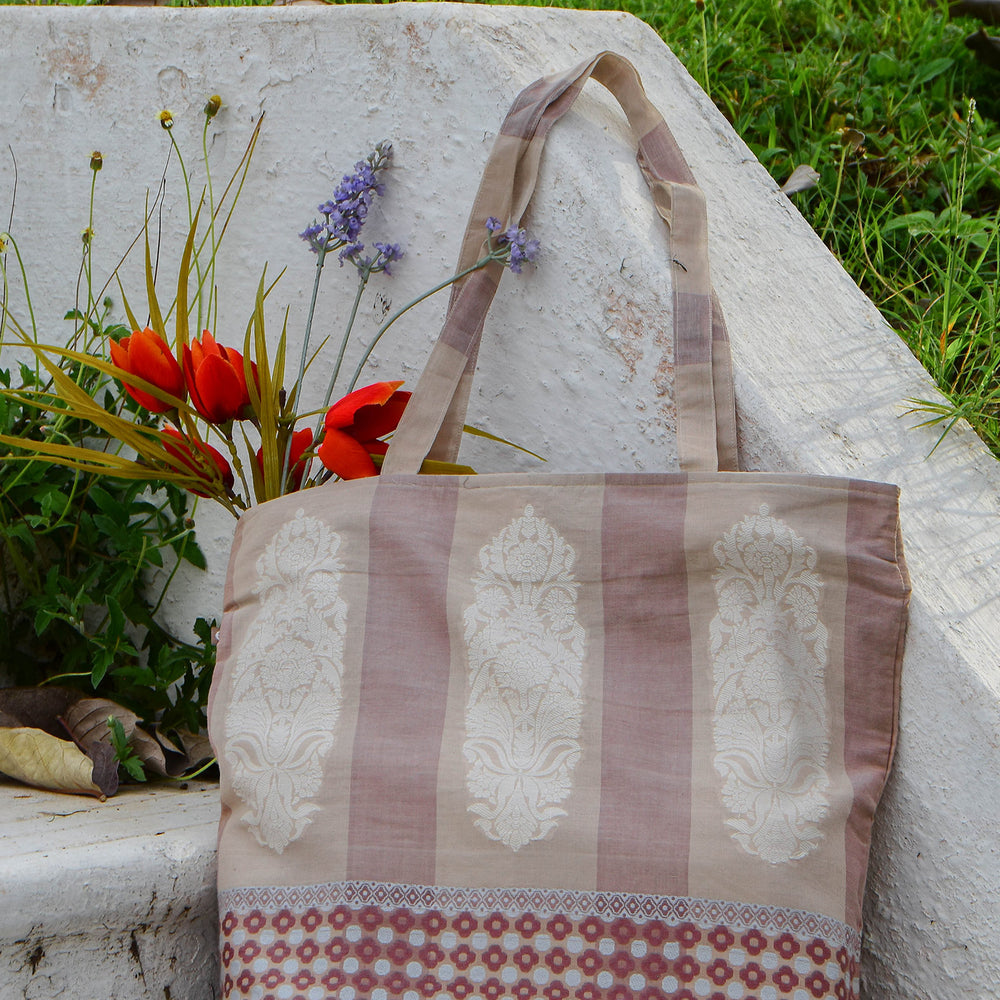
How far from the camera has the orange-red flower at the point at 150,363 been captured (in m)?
1.08

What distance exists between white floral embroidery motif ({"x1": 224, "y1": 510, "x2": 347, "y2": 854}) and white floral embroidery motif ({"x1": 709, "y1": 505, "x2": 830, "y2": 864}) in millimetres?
417

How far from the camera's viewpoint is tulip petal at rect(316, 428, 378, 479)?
1.10 m

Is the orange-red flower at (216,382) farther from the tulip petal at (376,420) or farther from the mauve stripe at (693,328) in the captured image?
the mauve stripe at (693,328)

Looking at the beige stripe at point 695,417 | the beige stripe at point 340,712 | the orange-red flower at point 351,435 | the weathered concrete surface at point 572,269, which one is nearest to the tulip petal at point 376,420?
the orange-red flower at point 351,435

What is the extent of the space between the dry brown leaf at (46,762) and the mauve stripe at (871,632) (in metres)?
0.94

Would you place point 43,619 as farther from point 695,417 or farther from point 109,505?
point 695,417

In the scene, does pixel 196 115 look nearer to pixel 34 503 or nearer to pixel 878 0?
pixel 34 503

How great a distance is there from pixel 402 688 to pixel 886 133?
139 centimetres

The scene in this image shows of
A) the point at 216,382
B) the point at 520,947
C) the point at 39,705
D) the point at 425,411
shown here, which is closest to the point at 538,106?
the point at 425,411

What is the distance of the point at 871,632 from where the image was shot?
3.25 feet

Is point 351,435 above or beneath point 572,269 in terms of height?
beneath

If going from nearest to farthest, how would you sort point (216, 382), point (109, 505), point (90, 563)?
point (216, 382), point (109, 505), point (90, 563)

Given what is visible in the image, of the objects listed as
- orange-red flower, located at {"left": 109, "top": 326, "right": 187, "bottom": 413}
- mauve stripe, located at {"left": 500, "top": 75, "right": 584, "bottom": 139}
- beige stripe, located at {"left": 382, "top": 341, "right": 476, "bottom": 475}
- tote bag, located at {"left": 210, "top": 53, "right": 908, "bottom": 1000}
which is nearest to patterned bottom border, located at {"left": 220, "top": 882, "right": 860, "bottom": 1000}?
tote bag, located at {"left": 210, "top": 53, "right": 908, "bottom": 1000}

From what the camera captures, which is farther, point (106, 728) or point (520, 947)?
point (106, 728)
